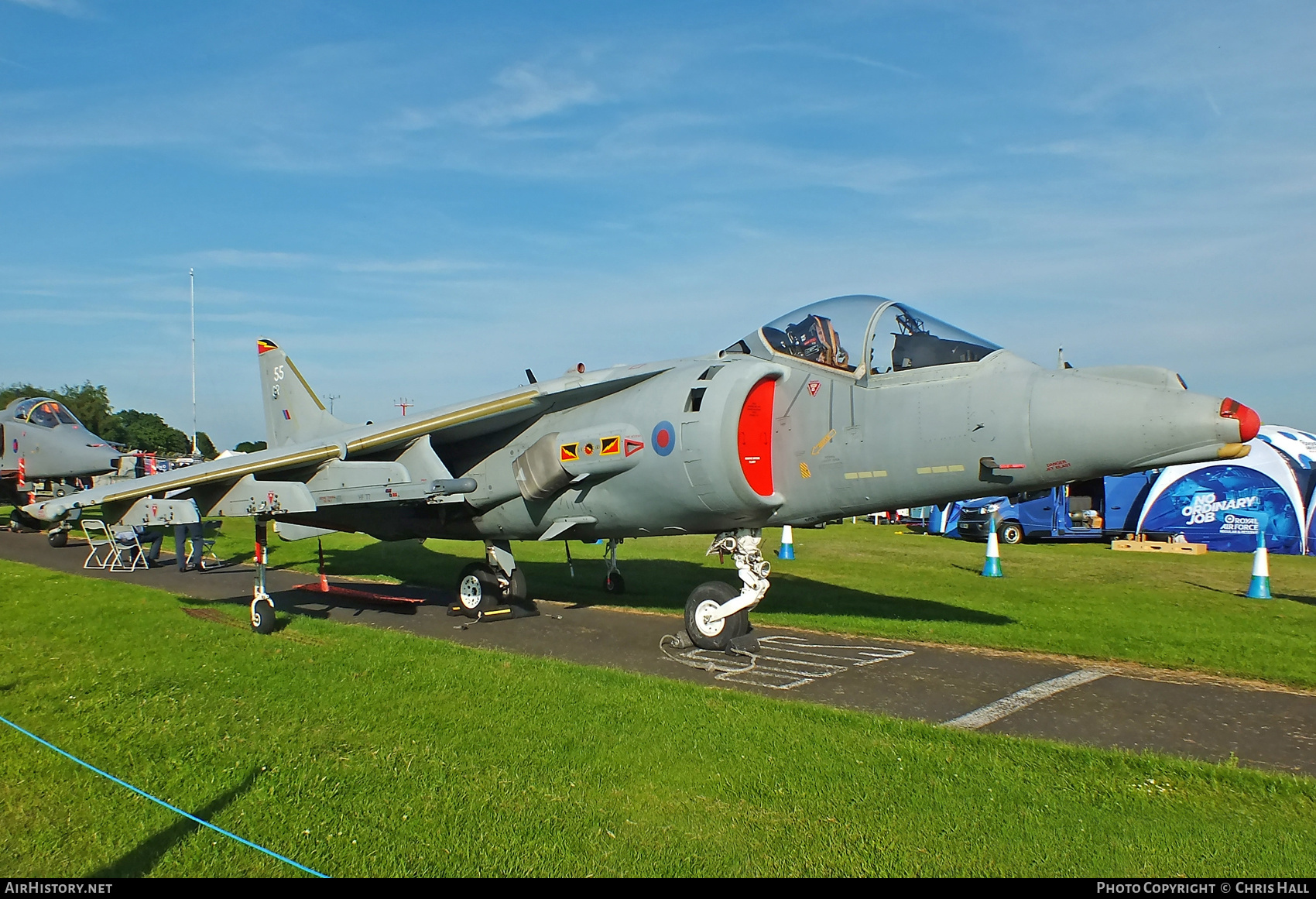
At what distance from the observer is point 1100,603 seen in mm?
11805

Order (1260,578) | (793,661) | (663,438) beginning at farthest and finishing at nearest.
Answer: (1260,578), (663,438), (793,661)

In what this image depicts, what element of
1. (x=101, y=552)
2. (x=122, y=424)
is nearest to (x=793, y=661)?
(x=101, y=552)

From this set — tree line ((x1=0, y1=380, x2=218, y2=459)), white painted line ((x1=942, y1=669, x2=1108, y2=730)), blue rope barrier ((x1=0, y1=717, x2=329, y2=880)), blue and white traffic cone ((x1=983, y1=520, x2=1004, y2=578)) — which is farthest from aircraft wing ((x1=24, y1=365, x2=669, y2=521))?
tree line ((x1=0, y1=380, x2=218, y2=459))

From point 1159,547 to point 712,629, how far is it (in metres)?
17.9

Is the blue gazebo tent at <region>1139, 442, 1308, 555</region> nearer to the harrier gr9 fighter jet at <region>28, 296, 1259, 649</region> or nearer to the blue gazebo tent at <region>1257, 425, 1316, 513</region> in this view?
the blue gazebo tent at <region>1257, 425, 1316, 513</region>

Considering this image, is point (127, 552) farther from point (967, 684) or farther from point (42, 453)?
point (967, 684)

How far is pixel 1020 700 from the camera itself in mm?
6785

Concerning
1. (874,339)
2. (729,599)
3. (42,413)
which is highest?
(42,413)

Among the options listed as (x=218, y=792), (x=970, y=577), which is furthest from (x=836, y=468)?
(x=970, y=577)

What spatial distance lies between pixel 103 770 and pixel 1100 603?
11535 millimetres

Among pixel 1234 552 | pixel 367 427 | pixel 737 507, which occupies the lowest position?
pixel 1234 552

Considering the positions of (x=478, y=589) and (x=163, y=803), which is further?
(x=478, y=589)

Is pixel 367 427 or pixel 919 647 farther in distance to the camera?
pixel 367 427
